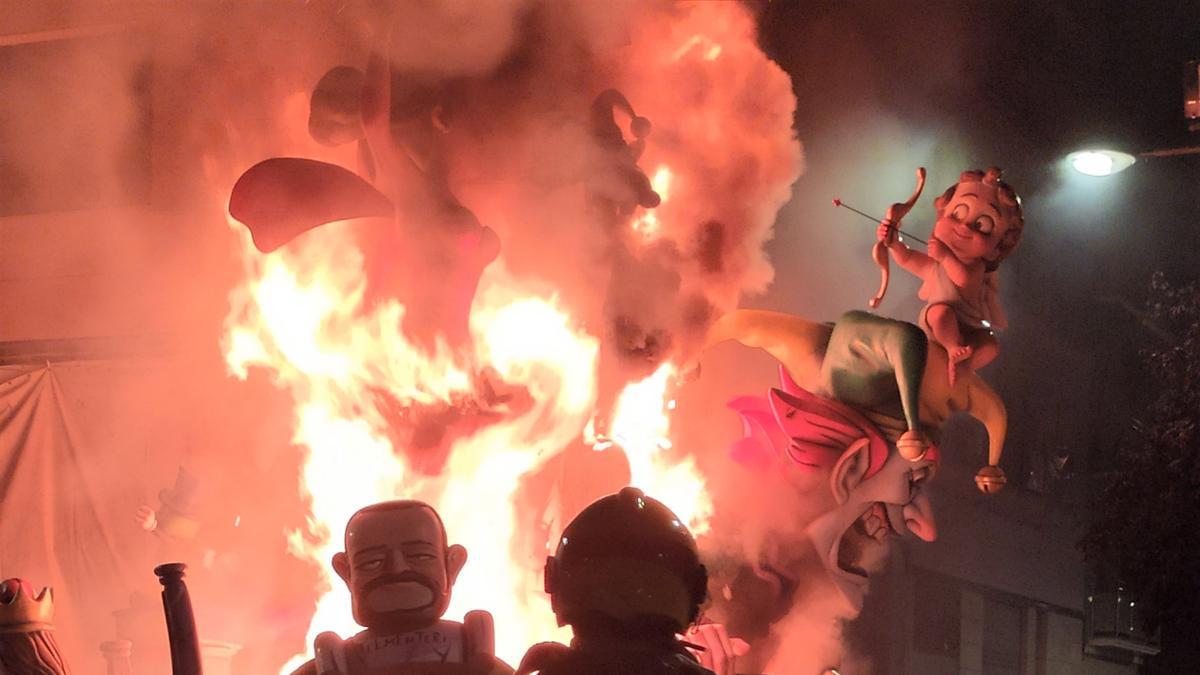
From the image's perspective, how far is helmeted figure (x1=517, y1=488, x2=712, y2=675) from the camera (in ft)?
12.7

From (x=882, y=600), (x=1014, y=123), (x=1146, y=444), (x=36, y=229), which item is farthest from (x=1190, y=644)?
(x=36, y=229)

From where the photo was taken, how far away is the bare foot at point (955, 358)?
5.52 m

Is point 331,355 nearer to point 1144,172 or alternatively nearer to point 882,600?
point 882,600

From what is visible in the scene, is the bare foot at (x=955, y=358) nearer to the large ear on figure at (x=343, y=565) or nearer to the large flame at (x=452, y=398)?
the large flame at (x=452, y=398)

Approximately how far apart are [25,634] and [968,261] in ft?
13.5

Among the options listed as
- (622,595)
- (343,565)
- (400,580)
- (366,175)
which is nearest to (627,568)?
(622,595)

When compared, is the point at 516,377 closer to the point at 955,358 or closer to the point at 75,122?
the point at 955,358

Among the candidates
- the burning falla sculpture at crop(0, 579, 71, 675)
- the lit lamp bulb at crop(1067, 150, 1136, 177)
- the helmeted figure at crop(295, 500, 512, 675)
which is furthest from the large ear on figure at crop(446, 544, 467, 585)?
the lit lamp bulb at crop(1067, 150, 1136, 177)

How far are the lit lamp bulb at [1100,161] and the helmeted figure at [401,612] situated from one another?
497 centimetres

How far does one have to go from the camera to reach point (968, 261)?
5582 mm

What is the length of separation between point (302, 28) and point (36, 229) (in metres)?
2.41

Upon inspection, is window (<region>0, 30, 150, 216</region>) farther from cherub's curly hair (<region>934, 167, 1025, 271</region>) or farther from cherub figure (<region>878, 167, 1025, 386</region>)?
cherub's curly hair (<region>934, 167, 1025, 271</region>)

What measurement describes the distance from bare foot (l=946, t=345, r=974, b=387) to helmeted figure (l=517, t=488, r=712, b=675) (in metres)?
2.03

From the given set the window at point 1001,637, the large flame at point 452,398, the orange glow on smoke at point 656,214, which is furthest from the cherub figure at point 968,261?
the window at point 1001,637
